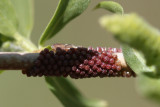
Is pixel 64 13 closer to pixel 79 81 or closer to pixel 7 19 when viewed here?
pixel 7 19

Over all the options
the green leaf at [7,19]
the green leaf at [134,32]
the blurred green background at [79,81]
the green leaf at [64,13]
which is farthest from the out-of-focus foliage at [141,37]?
the blurred green background at [79,81]

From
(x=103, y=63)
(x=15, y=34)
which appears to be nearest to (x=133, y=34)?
(x=103, y=63)

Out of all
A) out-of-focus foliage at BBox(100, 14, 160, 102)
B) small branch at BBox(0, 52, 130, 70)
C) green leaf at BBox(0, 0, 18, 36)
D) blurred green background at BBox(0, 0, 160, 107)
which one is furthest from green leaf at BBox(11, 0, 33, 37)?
blurred green background at BBox(0, 0, 160, 107)

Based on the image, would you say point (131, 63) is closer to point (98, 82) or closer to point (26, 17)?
point (26, 17)

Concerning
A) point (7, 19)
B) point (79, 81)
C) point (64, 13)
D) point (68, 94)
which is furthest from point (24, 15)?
point (79, 81)

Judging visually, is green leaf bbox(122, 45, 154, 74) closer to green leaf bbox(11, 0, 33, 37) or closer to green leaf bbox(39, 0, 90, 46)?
green leaf bbox(39, 0, 90, 46)
